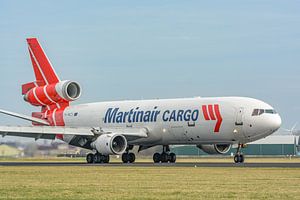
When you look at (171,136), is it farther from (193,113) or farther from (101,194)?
(101,194)

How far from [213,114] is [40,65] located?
20580 millimetres

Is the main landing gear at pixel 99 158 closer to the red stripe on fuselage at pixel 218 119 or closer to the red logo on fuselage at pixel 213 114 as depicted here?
the red logo on fuselage at pixel 213 114

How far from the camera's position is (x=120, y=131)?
208 feet

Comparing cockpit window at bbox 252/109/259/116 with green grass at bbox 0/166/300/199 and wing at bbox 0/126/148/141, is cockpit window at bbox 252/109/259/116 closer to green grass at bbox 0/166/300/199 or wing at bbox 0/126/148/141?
wing at bbox 0/126/148/141

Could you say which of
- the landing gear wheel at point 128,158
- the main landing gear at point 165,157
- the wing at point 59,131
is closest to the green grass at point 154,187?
the wing at point 59,131

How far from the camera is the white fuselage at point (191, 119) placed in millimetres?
58250

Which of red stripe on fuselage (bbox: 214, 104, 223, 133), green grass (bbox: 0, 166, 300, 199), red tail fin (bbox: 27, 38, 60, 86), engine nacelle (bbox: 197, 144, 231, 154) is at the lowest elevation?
green grass (bbox: 0, 166, 300, 199)

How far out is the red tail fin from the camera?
71.9 metres

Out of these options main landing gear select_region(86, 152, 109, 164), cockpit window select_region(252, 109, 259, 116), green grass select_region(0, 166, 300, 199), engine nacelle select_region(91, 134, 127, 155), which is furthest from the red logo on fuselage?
green grass select_region(0, 166, 300, 199)

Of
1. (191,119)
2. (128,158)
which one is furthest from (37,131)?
(191,119)

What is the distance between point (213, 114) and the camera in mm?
59188

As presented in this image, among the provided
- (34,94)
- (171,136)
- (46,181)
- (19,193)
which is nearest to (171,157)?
(171,136)

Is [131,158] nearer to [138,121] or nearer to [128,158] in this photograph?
[128,158]

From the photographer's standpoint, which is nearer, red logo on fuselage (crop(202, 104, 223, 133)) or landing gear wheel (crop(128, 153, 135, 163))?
red logo on fuselage (crop(202, 104, 223, 133))
